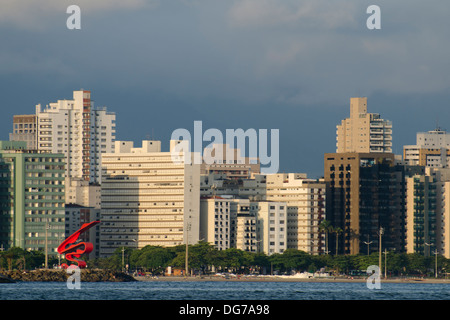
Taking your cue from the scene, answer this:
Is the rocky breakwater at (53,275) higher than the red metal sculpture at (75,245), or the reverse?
the red metal sculpture at (75,245)

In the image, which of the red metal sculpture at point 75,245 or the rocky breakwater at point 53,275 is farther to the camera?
the rocky breakwater at point 53,275

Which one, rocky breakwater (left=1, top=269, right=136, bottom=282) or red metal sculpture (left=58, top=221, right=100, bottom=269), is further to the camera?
rocky breakwater (left=1, top=269, right=136, bottom=282)

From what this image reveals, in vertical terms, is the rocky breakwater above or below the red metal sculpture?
below

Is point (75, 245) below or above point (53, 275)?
above

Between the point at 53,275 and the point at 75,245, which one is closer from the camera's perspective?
the point at 75,245
